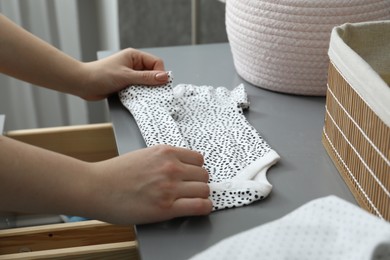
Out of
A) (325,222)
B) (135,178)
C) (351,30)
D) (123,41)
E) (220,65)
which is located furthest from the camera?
(123,41)

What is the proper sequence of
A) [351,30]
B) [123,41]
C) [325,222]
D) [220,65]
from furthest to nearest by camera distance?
[123,41], [220,65], [351,30], [325,222]

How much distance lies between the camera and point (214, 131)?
865 mm

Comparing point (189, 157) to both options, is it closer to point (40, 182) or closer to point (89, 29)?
point (40, 182)

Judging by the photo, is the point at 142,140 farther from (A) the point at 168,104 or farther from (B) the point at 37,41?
(B) the point at 37,41

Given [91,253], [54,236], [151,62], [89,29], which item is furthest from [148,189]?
[89,29]

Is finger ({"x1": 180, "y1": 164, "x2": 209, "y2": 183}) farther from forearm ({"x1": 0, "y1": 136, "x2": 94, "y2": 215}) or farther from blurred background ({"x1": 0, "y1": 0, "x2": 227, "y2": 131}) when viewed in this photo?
blurred background ({"x1": 0, "y1": 0, "x2": 227, "y2": 131})

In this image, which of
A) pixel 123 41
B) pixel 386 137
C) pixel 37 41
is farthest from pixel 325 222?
pixel 123 41

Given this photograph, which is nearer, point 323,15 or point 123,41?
point 323,15

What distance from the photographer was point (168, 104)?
91 centimetres

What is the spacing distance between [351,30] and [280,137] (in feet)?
0.60

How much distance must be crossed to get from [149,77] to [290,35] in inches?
9.4

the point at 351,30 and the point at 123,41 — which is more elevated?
the point at 351,30

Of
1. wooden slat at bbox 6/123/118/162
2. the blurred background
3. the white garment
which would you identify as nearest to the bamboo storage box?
wooden slat at bbox 6/123/118/162

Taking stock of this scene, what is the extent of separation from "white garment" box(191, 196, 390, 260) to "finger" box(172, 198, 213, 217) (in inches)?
6.3
